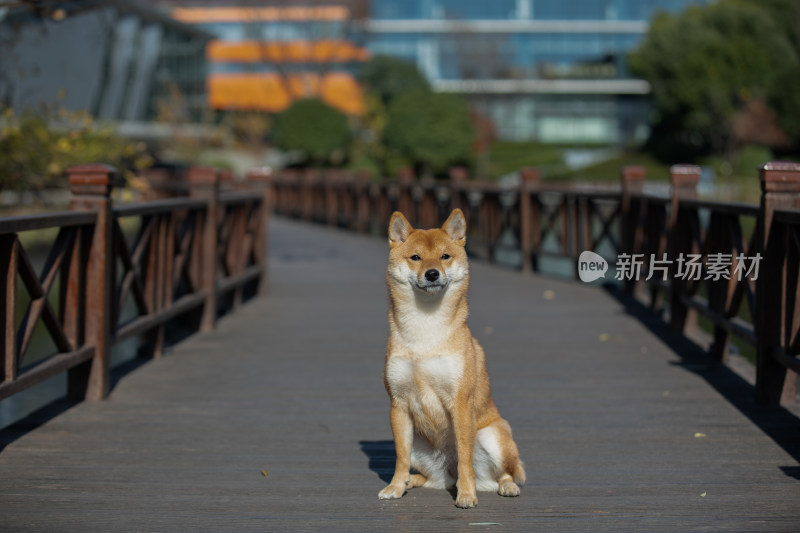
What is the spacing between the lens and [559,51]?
3044 inches

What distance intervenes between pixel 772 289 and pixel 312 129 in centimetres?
3872

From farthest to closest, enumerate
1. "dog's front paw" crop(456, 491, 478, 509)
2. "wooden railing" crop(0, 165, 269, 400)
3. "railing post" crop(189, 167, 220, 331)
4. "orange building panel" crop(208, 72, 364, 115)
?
"orange building panel" crop(208, 72, 364, 115) < "railing post" crop(189, 167, 220, 331) < "wooden railing" crop(0, 165, 269, 400) < "dog's front paw" crop(456, 491, 478, 509)

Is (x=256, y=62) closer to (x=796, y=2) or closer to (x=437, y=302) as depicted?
(x=796, y=2)

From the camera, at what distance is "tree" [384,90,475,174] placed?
4538 cm

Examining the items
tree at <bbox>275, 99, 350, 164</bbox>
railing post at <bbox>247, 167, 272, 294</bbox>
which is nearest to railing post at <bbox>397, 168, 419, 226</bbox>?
railing post at <bbox>247, 167, 272, 294</bbox>

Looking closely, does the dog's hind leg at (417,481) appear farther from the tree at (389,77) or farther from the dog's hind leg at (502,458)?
the tree at (389,77)

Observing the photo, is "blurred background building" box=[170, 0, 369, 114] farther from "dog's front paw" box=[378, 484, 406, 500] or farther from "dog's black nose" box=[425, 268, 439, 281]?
"dog's black nose" box=[425, 268, 439, 281]

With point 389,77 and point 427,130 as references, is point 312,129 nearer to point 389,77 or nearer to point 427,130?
point 427,130

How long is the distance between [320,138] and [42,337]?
34.0 metres

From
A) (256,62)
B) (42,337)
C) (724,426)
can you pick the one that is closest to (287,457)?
(724,426)

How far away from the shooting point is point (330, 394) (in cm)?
679

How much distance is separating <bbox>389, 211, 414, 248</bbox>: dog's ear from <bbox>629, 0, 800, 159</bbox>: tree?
54087 mm

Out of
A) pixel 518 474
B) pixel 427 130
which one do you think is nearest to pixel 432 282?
pixel 518 474

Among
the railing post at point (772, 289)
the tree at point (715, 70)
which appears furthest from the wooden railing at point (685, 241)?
the tree at point (715, 70)
